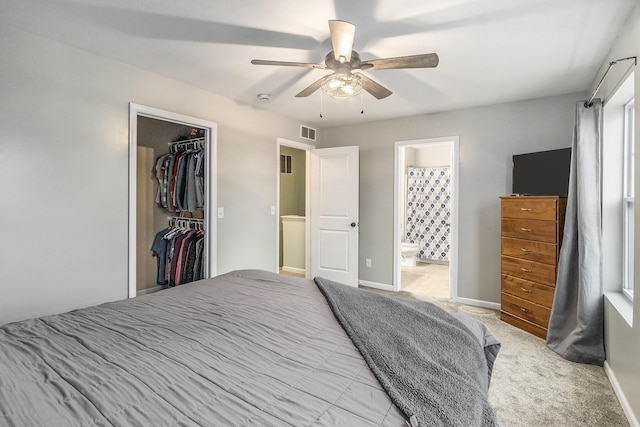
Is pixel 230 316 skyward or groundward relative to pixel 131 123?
groundward

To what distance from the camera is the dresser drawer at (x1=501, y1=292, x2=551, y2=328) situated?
9.75ft

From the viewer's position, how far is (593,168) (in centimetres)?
253

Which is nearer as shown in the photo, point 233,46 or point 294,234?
point 233,46

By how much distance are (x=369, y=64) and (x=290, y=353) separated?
1.68m

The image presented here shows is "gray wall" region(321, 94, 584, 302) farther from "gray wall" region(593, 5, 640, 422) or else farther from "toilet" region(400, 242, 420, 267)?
"toilet" region(400, 242, 420, 267)

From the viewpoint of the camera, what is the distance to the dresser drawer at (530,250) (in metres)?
2.95

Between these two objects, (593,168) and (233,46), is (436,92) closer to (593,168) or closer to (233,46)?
(593,168)

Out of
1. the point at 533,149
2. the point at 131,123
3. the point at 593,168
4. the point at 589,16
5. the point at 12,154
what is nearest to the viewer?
the point at 589,16

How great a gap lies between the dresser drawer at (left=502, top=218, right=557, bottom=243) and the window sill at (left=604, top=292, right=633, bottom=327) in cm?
62

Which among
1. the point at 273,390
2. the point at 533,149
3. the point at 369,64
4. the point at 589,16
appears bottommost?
the point at 273,390

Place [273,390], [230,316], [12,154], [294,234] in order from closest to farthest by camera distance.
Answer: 1. [273,390]
2. [230,316]
3. [12,154]
4. [294,234]

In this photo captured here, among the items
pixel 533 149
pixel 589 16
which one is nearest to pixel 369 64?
pixel 589 16

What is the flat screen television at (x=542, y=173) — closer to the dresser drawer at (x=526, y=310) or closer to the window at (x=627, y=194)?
the window at (x=627, y=194)

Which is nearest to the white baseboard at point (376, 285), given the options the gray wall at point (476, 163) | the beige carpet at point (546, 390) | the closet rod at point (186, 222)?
the gray wall at point (476, 163)
